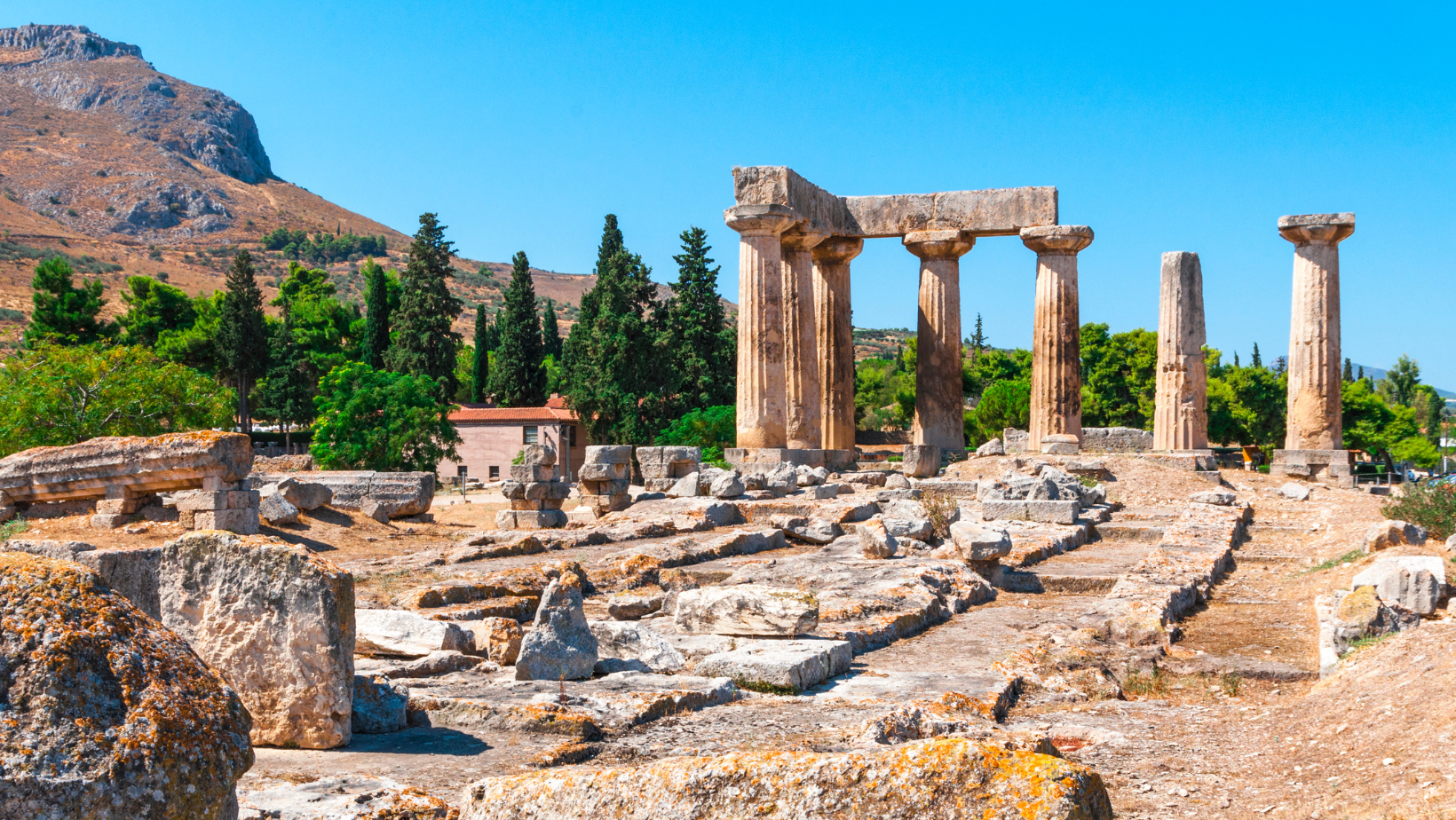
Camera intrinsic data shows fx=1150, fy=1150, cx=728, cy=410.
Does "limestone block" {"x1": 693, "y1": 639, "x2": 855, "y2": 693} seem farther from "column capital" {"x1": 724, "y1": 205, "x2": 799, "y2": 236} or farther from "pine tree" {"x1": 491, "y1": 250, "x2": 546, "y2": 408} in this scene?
"pine tree" {"x1": 491, "y1": 250, "x2": 546, "y2": 408}

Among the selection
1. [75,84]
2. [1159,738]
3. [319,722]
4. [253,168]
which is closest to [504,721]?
[319,722]

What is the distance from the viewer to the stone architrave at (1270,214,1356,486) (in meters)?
25.0

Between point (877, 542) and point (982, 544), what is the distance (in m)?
1.19

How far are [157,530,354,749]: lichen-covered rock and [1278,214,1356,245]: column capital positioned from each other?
24943 mm

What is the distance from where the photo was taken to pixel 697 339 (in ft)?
139

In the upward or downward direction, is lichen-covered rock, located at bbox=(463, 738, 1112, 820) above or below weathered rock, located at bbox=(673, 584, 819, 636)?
above

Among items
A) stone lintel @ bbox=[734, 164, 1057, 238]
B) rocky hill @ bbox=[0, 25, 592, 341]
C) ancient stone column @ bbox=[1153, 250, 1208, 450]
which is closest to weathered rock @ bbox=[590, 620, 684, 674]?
stone lintel @ bbox=[734, 164, 1057, 238]

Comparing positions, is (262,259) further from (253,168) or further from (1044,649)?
(1044,649)

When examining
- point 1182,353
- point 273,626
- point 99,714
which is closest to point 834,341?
point 1182,353

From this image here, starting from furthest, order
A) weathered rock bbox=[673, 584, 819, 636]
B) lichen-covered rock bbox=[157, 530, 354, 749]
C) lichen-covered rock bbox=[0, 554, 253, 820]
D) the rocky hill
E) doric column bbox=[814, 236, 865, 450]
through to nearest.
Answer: the rocky hill → doric column bbox=[814, 236, 865, 450] → weathered rock bbox=[673, 584, 819, 636] → lichen-covered rock bbox=[157, 530, 354, 749] → lichen-covered rock bbox=[0, 554, 253, 820]

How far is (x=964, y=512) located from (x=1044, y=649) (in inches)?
391

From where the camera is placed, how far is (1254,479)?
77.8ft

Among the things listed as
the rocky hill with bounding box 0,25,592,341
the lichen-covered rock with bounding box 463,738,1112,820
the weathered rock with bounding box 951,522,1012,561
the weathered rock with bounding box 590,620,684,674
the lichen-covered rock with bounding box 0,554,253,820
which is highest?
the rocky hill with bounding box 0,25,592,341

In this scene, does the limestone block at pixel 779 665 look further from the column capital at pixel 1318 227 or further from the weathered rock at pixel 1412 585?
the column capital at pixel 1318 227
